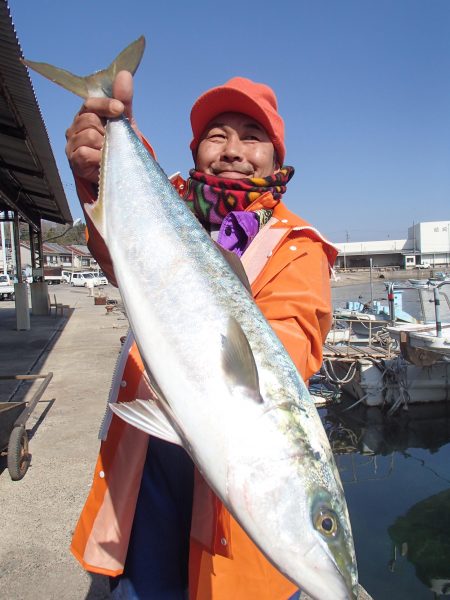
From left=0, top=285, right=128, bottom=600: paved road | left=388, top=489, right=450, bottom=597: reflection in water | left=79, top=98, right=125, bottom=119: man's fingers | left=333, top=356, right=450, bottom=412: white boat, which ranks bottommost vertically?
left=388, top=489, right=450, bottom=597: reflection in water

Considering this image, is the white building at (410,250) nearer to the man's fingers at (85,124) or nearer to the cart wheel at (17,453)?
the cart wheel at (17,453)

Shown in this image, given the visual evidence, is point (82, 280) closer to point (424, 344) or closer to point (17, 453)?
point (424, 344)

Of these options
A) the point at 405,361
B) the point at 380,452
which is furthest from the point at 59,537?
the point at 405,361

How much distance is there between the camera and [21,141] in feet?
27.7

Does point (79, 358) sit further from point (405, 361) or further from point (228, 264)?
point (228, 264)

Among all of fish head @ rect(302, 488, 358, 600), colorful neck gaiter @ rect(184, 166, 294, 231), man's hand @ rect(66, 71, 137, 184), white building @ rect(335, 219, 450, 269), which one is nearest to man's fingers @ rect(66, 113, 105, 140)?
man's hand @ rect(66, 71, 137, 184)

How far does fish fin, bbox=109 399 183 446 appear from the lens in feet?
4.44

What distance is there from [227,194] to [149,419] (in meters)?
1.06

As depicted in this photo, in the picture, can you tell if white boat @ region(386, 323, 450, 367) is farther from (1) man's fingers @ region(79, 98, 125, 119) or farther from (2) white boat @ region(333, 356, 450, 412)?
(1) man's fingers @ region(79, 98, 125, 119)

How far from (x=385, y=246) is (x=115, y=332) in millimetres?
94194

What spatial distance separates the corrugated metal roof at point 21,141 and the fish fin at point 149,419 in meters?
4.52

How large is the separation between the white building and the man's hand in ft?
306

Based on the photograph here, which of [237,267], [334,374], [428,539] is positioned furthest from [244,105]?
[334,374]

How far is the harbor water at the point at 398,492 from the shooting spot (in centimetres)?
698
